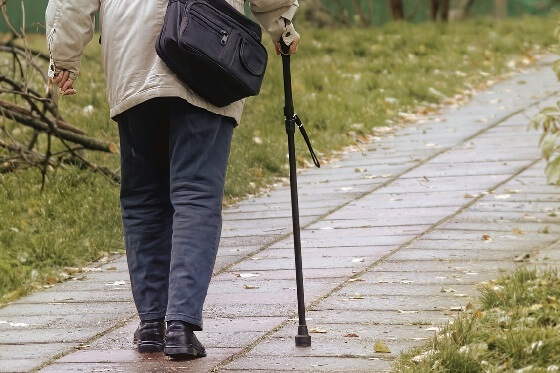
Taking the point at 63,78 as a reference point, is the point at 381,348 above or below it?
below

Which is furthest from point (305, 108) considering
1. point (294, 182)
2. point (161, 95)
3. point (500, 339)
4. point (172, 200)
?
point (500, 339)

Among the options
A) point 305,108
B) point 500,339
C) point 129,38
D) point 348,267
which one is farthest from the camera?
point 305,108

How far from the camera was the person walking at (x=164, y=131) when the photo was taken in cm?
457

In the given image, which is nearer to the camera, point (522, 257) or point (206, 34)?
point (206, 34)

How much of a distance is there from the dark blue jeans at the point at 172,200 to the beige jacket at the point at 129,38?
0.08 metres

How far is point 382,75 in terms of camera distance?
527 inches

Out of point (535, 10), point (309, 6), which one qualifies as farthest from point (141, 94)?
point (535, 10)

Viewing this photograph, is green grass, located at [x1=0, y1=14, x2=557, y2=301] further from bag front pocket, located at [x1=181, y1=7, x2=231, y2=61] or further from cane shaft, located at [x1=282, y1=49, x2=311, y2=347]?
bag front pocket, located at [x1=181, y1=7, x2=231, y2=61]

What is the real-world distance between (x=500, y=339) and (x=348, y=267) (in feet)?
6.18

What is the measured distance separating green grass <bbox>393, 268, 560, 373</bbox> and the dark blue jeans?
32.6 inches

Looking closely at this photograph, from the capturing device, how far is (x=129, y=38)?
15.1ft

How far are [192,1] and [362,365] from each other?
1424 mm

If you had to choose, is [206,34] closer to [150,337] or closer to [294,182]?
[294,182]

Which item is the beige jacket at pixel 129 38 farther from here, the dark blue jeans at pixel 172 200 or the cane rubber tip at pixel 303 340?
the cane rubber tip at pixel 303 340
